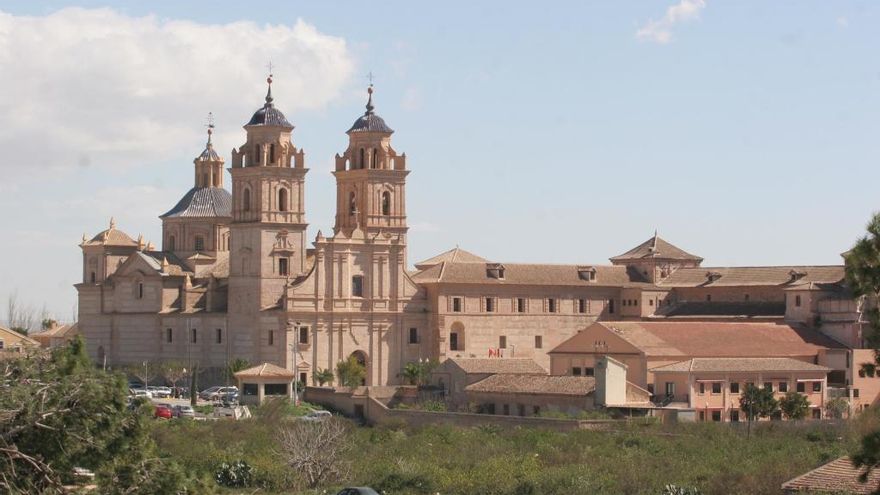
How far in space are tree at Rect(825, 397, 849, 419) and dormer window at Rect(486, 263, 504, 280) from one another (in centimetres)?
1807

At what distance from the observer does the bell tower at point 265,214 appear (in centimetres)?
7150

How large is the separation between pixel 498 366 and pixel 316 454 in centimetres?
1854

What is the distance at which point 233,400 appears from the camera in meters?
66.1

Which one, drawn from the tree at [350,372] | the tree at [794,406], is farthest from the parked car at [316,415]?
the tree at [794,406]

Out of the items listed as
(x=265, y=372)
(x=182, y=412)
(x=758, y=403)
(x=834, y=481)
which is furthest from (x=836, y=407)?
(x=834, y=481)

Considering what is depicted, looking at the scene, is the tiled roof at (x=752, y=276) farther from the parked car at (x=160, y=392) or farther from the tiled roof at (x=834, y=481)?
the tiled roof at (x=834, y=481)

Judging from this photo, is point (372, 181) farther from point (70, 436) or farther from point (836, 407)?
point (70, 436)

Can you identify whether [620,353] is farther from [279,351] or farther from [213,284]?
[213,284]

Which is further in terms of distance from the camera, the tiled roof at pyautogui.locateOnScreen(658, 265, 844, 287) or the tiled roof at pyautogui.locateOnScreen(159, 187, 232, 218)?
the tiled roof at pyautogui.locateOnScreen(159, 187, 232, 218)

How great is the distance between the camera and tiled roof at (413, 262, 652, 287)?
245 ft

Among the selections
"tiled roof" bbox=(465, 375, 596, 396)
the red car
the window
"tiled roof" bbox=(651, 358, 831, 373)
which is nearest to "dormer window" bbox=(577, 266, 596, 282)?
the window

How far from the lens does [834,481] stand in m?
36.1

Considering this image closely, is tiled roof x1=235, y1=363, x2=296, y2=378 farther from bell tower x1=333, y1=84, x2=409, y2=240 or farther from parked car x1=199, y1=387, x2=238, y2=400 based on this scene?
bell tower x1=333, y1=84, x2=409, y2=240

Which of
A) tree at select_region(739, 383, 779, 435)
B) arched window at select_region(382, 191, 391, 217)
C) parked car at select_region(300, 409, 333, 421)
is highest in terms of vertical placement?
arched window at select_region(382, 191, 391, 217)
